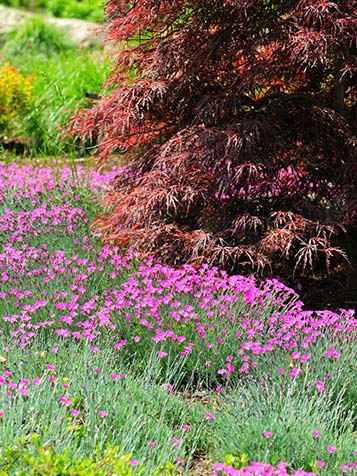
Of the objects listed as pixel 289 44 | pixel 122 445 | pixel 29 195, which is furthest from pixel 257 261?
pixel 29 195

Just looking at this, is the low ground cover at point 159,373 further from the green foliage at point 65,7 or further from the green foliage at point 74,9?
the green foliage at point 65,7

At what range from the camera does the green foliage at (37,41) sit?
1484 cm

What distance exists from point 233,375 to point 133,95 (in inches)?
83.7

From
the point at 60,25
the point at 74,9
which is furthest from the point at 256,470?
the point at 74,9

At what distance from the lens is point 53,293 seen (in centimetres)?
473

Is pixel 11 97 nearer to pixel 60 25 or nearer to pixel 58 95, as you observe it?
pixel 58 95

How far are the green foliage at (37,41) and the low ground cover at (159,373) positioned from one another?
998cm

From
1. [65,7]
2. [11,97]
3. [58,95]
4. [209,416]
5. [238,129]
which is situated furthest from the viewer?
[65,7]


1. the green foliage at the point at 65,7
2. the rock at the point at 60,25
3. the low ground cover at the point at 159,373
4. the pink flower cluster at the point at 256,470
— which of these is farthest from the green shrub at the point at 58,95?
the pink flower cluster at the point at 256,470

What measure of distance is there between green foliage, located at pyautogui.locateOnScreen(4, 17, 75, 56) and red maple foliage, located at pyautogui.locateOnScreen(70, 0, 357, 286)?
9.60 metres

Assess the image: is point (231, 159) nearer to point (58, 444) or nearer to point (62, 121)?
point (58, 444)

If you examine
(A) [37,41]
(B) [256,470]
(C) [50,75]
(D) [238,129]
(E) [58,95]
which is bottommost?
(B) [256,470]

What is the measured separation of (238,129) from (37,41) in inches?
424

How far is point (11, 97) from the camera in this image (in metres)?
11.0
